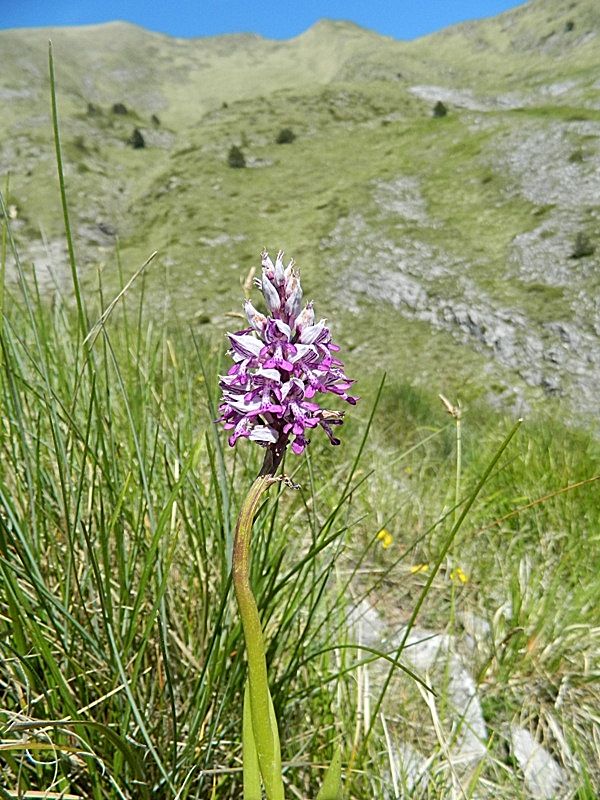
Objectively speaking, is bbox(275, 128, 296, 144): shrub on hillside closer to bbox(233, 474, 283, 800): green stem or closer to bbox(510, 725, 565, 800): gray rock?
bbox(510, 725, 565, 800): gray rock

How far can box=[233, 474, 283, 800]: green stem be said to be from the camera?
0.64m

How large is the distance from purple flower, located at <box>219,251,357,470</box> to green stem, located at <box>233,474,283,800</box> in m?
0.07

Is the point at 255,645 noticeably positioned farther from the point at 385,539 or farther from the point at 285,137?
the point at 285,137

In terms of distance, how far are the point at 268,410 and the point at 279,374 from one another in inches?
2.6

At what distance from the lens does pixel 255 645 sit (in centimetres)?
65

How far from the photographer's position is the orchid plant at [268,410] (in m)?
0.65

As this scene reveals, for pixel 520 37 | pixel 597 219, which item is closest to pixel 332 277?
pixel 597 219

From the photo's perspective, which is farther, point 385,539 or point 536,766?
point 385,539

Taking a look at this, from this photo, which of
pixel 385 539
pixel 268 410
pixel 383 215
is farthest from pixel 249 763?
pixel 383 215

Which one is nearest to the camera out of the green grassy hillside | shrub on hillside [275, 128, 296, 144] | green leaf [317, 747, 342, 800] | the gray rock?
green leaf [317, 747, 342, 800]

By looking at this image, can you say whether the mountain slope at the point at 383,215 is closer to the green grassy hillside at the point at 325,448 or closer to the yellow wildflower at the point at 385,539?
the green grassy hillside at the point at 325,448

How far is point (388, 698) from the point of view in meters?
1.75

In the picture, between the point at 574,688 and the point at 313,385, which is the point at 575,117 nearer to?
the point at 574,688

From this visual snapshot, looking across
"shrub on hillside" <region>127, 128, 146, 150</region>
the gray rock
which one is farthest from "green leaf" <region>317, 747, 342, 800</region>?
"shrub on hillside" <region>127, 128, 146, 150</region>
